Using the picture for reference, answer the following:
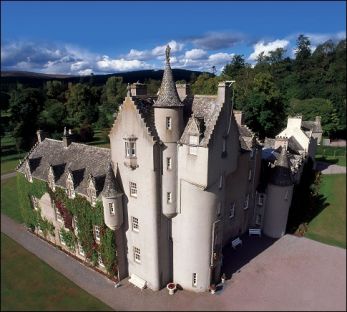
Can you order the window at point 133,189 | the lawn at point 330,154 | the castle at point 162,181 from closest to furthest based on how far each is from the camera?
the castle at point 162,181 → the window at point 133,189 → the lawn at point 330,154

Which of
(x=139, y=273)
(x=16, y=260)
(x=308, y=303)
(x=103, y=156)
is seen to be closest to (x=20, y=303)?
(x=16, y=260)

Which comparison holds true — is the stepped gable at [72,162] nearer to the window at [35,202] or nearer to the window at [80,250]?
the window at [35,202]

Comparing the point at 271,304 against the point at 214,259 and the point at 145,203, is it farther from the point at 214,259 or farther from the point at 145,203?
the point at 145,203

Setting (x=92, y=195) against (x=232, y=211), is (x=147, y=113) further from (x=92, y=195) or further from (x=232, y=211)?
(x=232, y=211)

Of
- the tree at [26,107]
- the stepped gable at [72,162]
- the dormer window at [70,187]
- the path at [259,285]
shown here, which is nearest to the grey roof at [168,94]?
the stepped gable at [72,162]

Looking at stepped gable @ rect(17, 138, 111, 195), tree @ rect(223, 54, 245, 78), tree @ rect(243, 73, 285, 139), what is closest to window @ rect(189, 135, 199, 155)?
stepped gable @ rect(17, 138, 111, 195)
